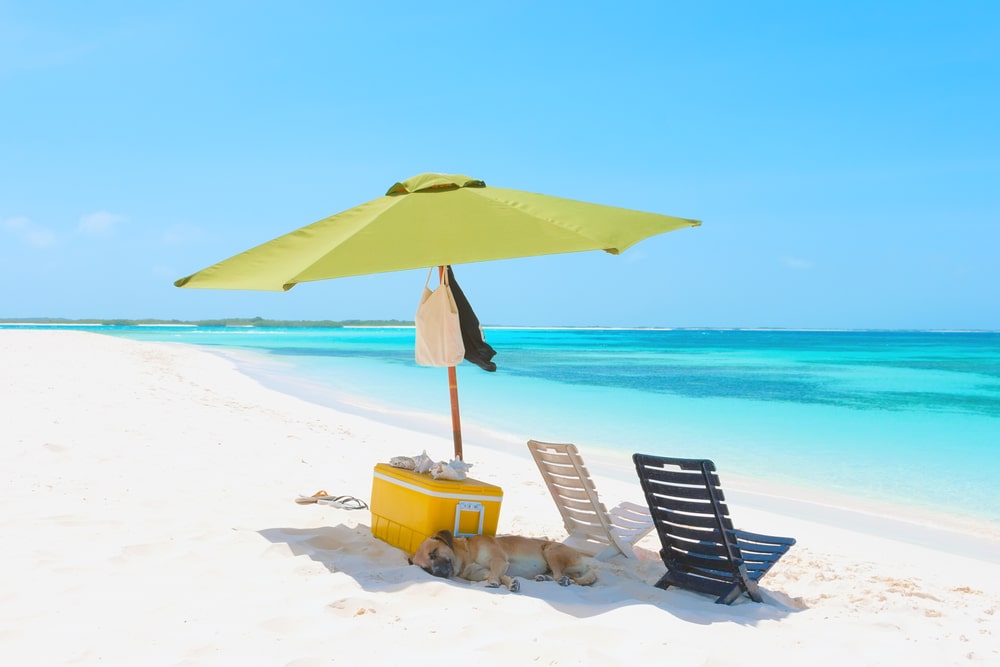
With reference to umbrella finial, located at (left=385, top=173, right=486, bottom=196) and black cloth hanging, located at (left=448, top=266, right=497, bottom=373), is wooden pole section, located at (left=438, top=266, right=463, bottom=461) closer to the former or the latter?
Answer: black cloth hanging, located at (left=448, top=266, right=497, bottom=373)

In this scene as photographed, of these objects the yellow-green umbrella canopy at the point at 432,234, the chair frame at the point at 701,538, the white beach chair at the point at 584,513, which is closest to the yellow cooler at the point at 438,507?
the white beach chair at the point at 584,513

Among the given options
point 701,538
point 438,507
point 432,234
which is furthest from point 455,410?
point 701,538

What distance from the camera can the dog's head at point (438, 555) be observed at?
12.0 ft

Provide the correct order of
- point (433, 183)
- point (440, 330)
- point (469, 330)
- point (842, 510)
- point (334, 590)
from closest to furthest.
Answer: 1. point (334, 590)
2. point (433, 183)
3. point (440, 330)
4. point (469, 330)
5. point (842, 510)

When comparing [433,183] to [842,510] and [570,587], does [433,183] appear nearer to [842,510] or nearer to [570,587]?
[570,587]

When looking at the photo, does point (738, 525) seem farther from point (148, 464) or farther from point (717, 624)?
point (148, 464)

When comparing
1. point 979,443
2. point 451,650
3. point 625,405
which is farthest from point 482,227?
point 625,405

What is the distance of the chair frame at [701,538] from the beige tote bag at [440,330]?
4.06 ft

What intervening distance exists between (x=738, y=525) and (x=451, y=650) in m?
3.91

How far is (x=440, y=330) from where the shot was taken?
4.38 m

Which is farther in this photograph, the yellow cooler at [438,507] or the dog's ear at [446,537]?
the yellow cooler at [438,507]

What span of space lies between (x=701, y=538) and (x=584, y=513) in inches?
37.3

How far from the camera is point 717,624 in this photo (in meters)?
3.09

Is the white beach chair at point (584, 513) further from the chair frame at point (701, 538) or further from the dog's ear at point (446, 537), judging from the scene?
the dog's ear at point (446, 537)
